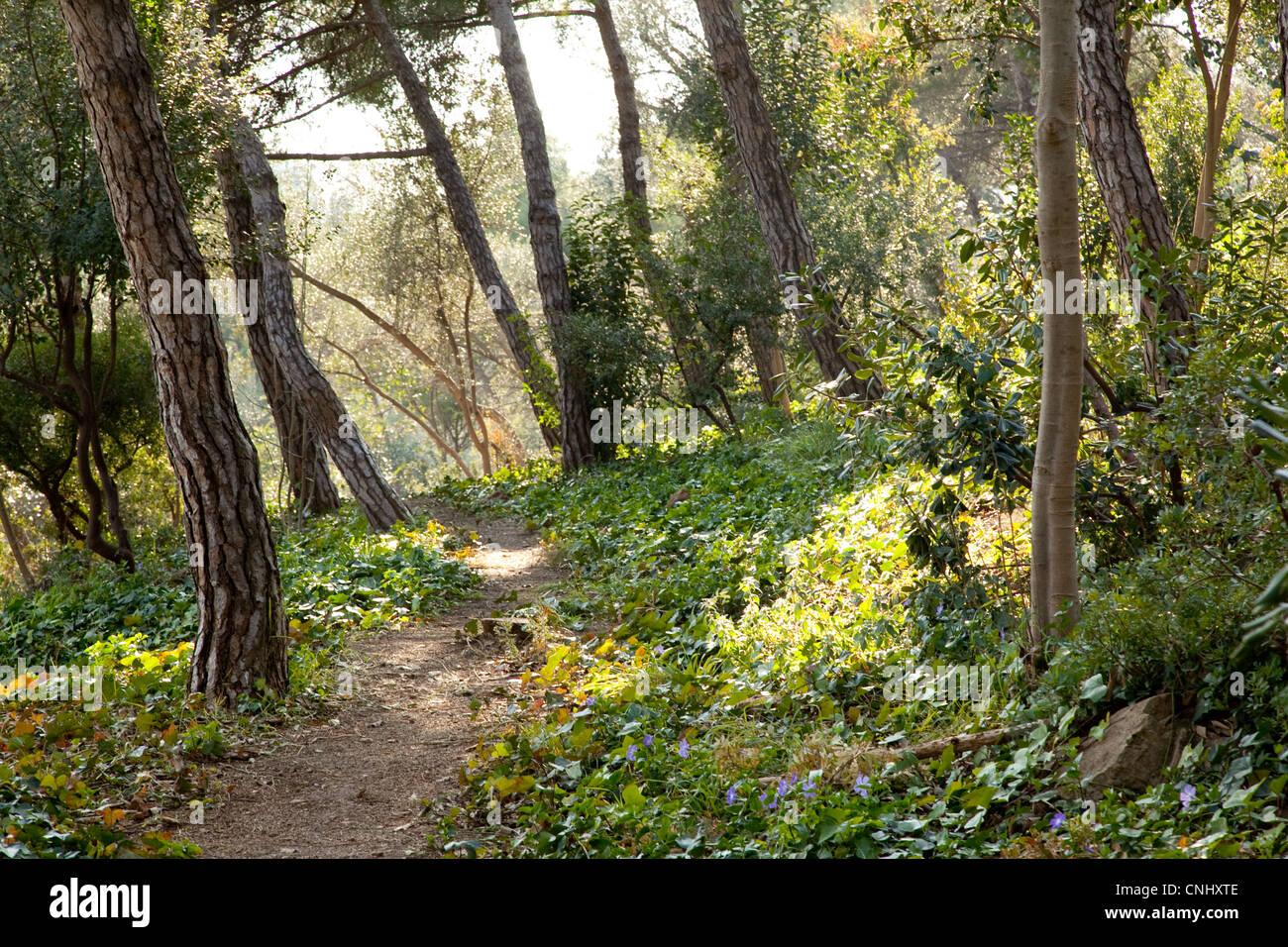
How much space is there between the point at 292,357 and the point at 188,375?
5.67 m

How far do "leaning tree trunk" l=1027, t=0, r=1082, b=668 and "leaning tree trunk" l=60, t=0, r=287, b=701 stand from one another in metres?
3.75

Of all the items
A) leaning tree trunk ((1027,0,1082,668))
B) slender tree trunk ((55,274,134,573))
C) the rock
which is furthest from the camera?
slender tree trunk ((55,274,134,573))

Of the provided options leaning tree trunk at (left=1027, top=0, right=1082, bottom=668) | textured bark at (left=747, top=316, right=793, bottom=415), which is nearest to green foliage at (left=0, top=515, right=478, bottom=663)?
leaning tree trunk at (left=1027, top=0, right=1082, bottom=668)

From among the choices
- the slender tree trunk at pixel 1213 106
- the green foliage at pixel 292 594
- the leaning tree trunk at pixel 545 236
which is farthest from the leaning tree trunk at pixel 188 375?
the slender tree trunk at pixel 1213 106

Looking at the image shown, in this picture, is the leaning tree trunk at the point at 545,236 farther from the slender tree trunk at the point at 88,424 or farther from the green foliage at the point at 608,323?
the slender tree trunk at the point at 88,424

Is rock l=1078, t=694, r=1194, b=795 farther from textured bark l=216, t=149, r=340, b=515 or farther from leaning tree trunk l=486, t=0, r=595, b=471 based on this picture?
leaning tree trunk l=486, t=0, r=595, b=471

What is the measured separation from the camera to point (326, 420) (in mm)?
10141

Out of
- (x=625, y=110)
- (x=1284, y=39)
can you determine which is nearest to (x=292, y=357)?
(x=625, y=110)

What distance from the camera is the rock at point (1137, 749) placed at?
2.89 meters

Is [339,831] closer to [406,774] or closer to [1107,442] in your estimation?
[406,774]

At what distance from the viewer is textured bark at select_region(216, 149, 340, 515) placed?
963 centimetres

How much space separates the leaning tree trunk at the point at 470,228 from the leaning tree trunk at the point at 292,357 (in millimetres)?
2701

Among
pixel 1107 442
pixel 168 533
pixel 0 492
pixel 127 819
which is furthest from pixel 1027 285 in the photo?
pixel 0 492

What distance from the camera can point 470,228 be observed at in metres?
13.3
